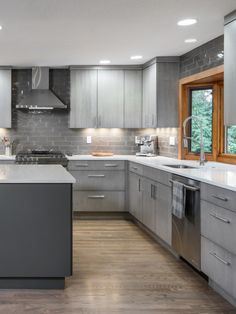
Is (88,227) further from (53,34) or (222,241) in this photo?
(222,241)

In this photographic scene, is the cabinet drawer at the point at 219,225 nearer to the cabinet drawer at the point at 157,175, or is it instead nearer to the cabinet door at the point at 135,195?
the cabinet drawer at the point at 157,175

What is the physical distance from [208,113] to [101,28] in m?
1.85

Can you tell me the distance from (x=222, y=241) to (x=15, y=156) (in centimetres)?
415

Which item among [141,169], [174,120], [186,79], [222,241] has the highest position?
[186,79]

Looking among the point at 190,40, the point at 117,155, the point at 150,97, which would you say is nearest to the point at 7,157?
the point at 117,155

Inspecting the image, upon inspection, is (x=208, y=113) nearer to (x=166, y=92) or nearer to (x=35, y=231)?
(x=166, y=92)

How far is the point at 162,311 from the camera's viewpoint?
9.75 feet

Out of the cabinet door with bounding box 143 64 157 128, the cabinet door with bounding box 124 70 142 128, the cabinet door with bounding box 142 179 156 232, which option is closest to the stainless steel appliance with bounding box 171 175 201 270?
the cabinet door with bounding box 142 179 156 232

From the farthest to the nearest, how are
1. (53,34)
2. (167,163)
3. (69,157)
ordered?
(69,157)
(167,163)
(53,34)

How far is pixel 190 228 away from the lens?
3.75 metres

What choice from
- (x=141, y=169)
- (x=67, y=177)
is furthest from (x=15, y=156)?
(x=67, y=177)

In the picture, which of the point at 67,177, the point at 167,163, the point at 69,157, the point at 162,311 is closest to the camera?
the point at 162,311

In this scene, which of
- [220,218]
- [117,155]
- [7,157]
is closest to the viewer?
[220,218]

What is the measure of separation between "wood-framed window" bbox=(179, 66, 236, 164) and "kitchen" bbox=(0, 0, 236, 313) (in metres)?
0.02
